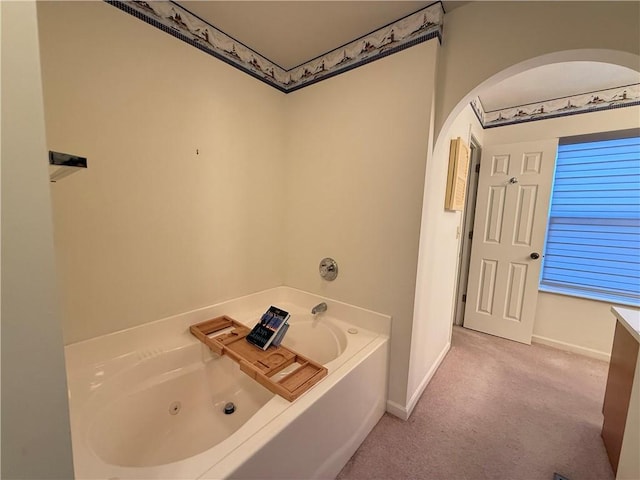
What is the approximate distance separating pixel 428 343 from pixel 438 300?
336 millimetres

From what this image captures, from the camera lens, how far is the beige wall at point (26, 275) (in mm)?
347

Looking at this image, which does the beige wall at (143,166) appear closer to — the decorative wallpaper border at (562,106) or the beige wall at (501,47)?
the beige wall at (501,47)

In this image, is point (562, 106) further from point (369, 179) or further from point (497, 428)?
point (497, 428)

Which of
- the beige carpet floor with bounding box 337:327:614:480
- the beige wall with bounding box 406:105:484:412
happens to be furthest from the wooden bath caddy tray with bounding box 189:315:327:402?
the beige wall with bounding box 406:105:484:412

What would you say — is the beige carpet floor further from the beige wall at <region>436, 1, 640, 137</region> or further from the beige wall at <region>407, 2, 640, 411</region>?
the beige wall at <region>436, 1, 640, 137</region>

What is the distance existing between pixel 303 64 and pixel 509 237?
2.54 metres

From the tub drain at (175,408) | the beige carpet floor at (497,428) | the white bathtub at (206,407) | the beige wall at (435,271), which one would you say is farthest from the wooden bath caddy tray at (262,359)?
the beige wall at (435,271)

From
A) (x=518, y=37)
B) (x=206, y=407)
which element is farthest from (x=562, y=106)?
(x=206, y=407)

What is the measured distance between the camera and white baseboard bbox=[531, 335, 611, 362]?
2281 millimetres

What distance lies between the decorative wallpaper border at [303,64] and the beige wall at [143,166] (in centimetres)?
6

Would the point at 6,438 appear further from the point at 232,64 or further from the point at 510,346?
the point at 510,346

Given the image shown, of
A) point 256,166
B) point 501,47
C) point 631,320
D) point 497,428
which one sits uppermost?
point 501,47

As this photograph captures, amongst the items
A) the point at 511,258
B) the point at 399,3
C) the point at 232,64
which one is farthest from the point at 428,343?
the point at 232,64

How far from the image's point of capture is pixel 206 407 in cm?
142
